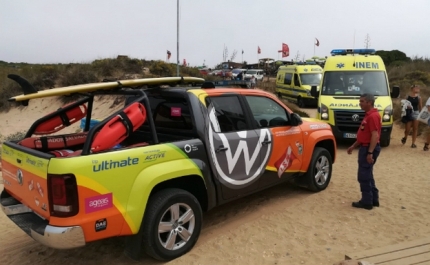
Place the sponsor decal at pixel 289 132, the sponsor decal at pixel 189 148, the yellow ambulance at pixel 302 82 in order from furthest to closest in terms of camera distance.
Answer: the yellow ambulance at pixel 302 82 → the sponsor decal at pixel 289 132 → the sponsor decal at pixel 189 148

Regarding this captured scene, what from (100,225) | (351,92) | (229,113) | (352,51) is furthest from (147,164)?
(352,51)

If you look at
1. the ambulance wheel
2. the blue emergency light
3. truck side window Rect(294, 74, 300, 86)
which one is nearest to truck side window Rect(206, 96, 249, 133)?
the blue emergency light

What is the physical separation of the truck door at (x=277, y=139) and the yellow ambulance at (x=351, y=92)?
14.6 feet

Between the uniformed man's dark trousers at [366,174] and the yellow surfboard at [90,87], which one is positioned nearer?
the yellow surfboard at [90,87]

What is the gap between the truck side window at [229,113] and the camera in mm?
4520

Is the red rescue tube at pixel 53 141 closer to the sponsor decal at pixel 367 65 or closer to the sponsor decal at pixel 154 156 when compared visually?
the sponsor decal at pixel 154 156

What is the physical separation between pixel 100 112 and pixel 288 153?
1357 centimetres

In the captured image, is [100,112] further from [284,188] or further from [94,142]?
[94,142]

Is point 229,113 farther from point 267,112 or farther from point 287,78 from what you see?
point 287,78

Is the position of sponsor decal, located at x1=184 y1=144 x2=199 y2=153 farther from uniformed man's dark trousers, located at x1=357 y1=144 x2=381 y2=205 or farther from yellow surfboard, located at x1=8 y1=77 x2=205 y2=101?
uniformed man's dark trousers, located at x1=357 y1=144 x2=381 y2=205

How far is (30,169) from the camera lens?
3457 mm

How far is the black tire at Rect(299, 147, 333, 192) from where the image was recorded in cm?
593

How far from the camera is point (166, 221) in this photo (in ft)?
12.8

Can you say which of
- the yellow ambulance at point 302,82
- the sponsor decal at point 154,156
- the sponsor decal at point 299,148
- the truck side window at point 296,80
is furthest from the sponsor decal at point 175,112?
the truck side window at point 296,80
